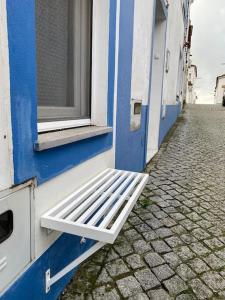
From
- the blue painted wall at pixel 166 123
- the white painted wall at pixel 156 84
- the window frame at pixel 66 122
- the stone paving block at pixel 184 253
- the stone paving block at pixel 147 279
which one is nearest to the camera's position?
the window frame at pixel 66 122

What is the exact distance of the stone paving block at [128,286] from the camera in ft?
6.08

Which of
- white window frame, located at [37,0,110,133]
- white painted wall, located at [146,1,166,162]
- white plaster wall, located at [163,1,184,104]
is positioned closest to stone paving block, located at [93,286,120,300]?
white window frame, located at [37,0,110,133]

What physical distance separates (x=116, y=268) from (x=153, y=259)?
35 centimetres

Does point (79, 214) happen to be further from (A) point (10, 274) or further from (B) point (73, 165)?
(A) point (10, 274)

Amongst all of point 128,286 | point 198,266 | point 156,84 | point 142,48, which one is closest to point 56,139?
point 128,286

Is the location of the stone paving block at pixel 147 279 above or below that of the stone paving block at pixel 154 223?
below

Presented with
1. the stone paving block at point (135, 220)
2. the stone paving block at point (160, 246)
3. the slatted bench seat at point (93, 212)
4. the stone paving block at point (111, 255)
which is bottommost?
the stone paving block at point (111, 255)

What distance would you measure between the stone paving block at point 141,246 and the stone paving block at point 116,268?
0.22m

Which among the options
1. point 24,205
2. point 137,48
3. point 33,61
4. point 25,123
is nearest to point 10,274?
point 24,205

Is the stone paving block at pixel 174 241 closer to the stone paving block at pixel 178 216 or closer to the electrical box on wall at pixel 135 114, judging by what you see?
the stone paving block at pixel 178 216

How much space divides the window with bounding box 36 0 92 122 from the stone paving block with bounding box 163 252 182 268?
1.44m

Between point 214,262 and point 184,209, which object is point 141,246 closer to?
point 214,262

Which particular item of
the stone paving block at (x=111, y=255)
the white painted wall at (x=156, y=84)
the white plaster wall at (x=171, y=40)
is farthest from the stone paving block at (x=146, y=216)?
the white plaster wall at (x=171, y=40)

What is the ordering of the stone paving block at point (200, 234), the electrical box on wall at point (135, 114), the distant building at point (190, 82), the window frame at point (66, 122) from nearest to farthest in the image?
the window frame at point (66, 122) < the stone paving block at point (200, 234) < the electrical box on wall at point (135, 114) < the distant building at point (190, 82)
